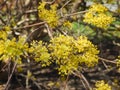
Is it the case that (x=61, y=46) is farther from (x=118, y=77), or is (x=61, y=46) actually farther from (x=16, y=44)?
(x=118, y=77)

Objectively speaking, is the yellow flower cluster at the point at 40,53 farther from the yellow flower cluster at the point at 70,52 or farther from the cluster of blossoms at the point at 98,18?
the cluster of blossoms at the point at 98,18

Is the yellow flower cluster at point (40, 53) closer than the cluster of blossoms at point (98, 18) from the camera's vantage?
Yes

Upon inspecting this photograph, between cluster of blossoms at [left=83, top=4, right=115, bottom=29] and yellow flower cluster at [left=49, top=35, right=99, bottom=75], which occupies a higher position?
cluster of blossoms at [left=83, top=4, right=115, bottom=29]

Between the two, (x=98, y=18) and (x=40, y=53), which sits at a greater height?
(x=98, y=18)

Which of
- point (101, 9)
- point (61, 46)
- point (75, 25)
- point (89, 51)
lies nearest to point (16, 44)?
point (61, 46)

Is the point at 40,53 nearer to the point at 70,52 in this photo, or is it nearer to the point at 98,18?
the point at 70,52

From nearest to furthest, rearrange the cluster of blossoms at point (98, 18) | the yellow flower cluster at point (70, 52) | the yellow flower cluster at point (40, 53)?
the yellow flower cluster at point (70, 52) < the yellow flower cluster at point (40, 53) < the cluster of blossoms at point (98, 18)

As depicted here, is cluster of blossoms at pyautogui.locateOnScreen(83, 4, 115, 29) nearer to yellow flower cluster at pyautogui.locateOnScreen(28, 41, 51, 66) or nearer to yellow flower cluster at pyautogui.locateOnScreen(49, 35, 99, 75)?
yellow flower cluster at pyautogui.locateOnScreen(49, 35, 99, 75)

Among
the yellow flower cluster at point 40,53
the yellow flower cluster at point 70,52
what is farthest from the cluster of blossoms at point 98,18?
the yellow flower cluster at point 40,53

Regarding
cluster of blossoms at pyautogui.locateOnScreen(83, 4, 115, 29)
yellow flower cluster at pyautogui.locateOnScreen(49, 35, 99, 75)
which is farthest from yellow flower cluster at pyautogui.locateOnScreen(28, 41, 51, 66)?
cluster of blossoms at pyautogui.locateOnScreen(83, 4, 115, 29)

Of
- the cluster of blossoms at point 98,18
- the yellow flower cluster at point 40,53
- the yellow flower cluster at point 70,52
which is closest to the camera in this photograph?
the yellow flower cluster at point 70,52

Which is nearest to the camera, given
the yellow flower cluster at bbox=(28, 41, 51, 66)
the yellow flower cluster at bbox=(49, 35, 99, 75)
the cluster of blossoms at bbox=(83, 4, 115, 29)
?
the yellow flower cluster at bbox=(49, 35, 99, 75)

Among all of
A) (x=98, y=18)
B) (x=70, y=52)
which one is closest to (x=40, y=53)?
(x=70, y=52)
